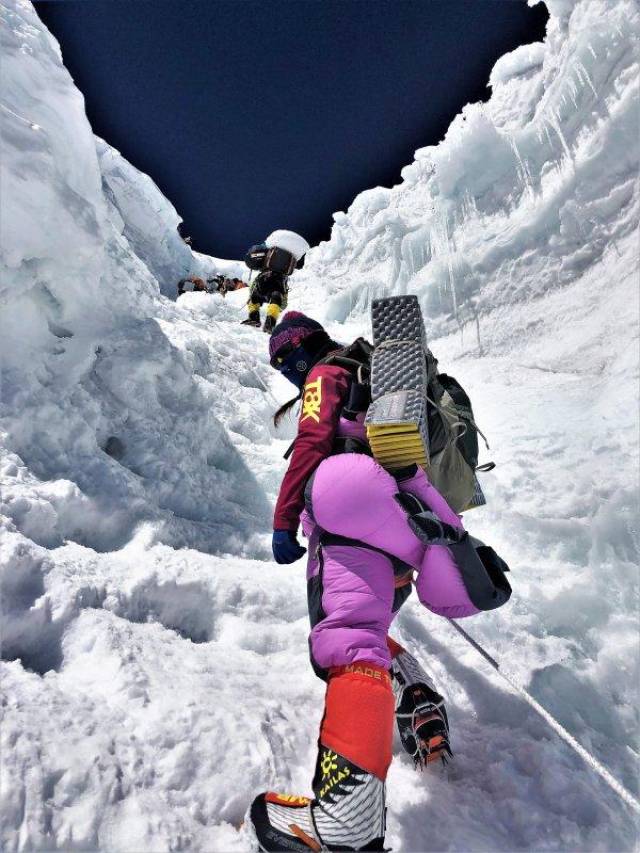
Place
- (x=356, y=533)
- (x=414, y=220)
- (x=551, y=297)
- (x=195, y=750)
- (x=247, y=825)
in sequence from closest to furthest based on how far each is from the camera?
(x=247, y=825)
(x=195, y=750)
(x=356, y=533)
(x=551, y=297)
(x=414, y=220)

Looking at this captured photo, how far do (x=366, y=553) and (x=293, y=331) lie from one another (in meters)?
0.97

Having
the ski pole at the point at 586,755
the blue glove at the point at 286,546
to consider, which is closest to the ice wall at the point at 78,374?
the blue glove at the point at 286,546

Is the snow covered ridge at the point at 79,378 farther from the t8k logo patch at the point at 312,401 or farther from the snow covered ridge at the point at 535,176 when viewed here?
the snow covered ridge at the point at 535,176

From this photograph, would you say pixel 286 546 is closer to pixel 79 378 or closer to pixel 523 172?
pixel 79 378

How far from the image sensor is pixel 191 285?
40.4ft

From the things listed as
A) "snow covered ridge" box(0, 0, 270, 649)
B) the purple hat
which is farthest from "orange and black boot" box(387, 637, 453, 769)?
the purple hat

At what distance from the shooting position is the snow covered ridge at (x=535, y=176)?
426 centimetres

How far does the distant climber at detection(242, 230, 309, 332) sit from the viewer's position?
23.5 ft

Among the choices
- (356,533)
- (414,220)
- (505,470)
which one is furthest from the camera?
(414,220)

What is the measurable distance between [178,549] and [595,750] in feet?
5.93

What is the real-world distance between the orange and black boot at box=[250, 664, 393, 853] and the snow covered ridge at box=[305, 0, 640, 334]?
168 inches

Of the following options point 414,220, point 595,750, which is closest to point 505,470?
point 595,750

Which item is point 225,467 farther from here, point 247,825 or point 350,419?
point 247,825

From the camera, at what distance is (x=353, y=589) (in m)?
1.38
